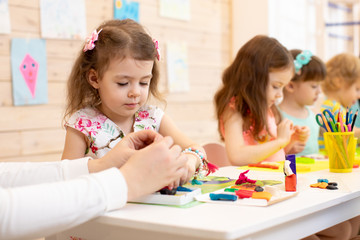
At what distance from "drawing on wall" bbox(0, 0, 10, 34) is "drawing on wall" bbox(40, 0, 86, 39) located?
0.66 ft

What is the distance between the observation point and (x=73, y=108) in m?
1.43

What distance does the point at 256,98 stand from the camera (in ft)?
5.90

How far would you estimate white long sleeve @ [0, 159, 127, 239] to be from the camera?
0.65 meters

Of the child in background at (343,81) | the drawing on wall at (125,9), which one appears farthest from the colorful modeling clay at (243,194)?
the drawing on wall at (125,9)

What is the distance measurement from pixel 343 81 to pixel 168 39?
123 cm

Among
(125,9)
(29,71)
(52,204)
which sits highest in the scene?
(125,9)

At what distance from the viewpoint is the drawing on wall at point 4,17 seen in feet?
7.17

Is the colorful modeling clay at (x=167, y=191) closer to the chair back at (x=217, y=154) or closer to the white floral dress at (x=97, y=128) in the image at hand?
the white floral dress at (x=97, y=128)

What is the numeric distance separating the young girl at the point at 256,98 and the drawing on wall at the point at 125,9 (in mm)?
1141

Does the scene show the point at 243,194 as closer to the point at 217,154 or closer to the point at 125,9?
the point at 217,154

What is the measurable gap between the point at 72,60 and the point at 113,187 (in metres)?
1.89

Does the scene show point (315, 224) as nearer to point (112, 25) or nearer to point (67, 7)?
point (112, 25)

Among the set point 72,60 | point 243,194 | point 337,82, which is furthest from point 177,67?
point 243,194

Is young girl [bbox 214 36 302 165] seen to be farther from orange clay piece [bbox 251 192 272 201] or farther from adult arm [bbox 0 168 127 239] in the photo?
adult arm [bbox 0 168 127 239]
